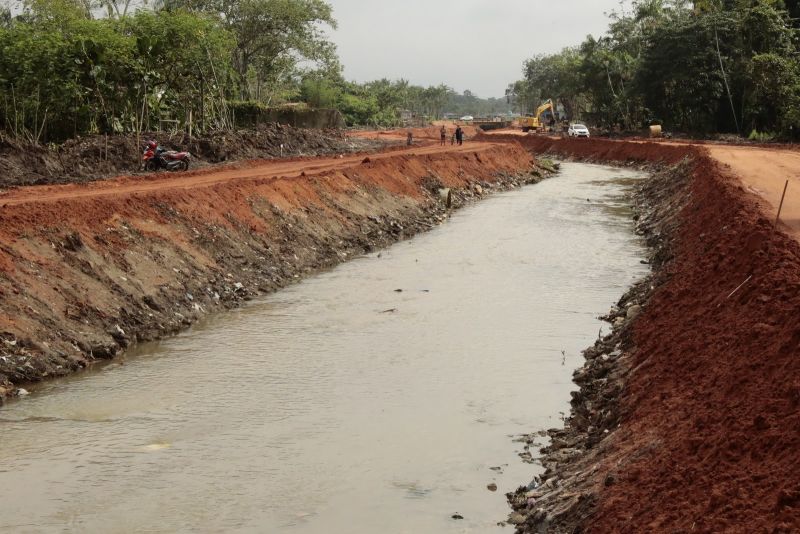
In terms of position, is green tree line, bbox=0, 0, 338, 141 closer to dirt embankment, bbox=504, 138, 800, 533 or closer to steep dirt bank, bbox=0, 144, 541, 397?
steep dirt bank, bbox=0, 144, 541, 397

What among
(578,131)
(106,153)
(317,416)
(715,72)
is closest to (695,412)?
(317,416)

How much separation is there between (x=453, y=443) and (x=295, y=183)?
53.6 feet

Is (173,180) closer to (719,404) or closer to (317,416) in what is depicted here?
(317,416)

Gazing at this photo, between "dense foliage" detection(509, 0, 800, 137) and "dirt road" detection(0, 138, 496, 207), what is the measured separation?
2585cm

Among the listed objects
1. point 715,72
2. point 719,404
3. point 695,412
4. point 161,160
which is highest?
point 715,72

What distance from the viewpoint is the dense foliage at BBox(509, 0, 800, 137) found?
153 feet

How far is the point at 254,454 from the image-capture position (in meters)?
9.51

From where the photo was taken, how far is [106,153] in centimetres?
2831

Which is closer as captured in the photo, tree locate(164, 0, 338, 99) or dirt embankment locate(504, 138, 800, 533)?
dirt embankment locate(504, 138, 800, 533)

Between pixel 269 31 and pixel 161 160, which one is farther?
pixel 269 31

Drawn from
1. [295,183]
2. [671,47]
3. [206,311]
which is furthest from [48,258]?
[671,47]

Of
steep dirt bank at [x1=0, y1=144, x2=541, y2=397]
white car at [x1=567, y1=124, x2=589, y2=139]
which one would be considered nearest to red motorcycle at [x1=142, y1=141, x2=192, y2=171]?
steep dirt bank at [x1=0, y1=144, x2=541, y2=397]

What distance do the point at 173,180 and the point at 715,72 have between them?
1560 inches

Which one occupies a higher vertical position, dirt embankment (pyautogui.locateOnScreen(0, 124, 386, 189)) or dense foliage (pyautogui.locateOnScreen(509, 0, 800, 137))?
dense foliage (pyautogui.locateOnScreen(509, 0, 800, 137))
